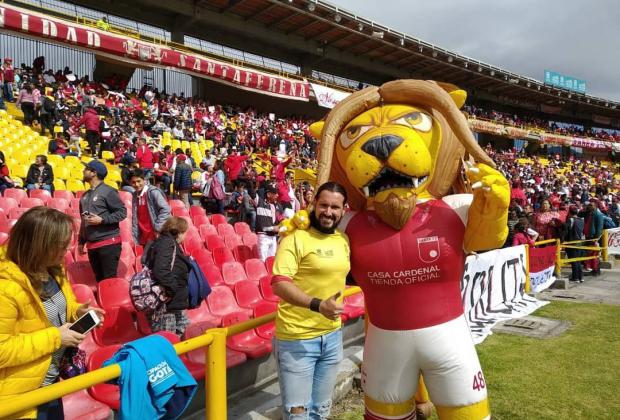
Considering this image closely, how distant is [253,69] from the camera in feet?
79.2

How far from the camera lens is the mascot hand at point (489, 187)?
2182mm

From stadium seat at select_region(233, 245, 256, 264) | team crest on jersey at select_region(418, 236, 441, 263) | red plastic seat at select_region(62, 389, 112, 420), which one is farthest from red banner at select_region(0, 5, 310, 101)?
team crest on jersey at select_region(418, 236, 441, 263)

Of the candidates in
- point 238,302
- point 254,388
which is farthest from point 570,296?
point 254,388

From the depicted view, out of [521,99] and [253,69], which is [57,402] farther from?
[521,99]

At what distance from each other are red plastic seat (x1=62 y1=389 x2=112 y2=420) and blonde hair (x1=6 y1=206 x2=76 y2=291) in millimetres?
1013

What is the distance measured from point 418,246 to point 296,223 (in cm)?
60

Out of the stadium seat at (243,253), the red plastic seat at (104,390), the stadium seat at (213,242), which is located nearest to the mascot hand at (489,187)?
the red plastic seat at (104,390)

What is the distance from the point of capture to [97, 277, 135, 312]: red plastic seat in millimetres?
4129

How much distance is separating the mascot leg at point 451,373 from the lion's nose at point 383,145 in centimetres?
86

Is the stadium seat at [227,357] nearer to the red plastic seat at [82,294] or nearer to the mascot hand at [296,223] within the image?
the red plastic seat at [82,294]

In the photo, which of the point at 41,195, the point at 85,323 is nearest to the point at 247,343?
the point at 85,323

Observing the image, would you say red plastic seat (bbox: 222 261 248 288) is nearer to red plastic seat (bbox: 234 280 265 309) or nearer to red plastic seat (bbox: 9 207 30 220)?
red plastic seat (bbox: 234 280 265 309)

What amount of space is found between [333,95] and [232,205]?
17.5 m

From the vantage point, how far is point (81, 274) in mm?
5031
